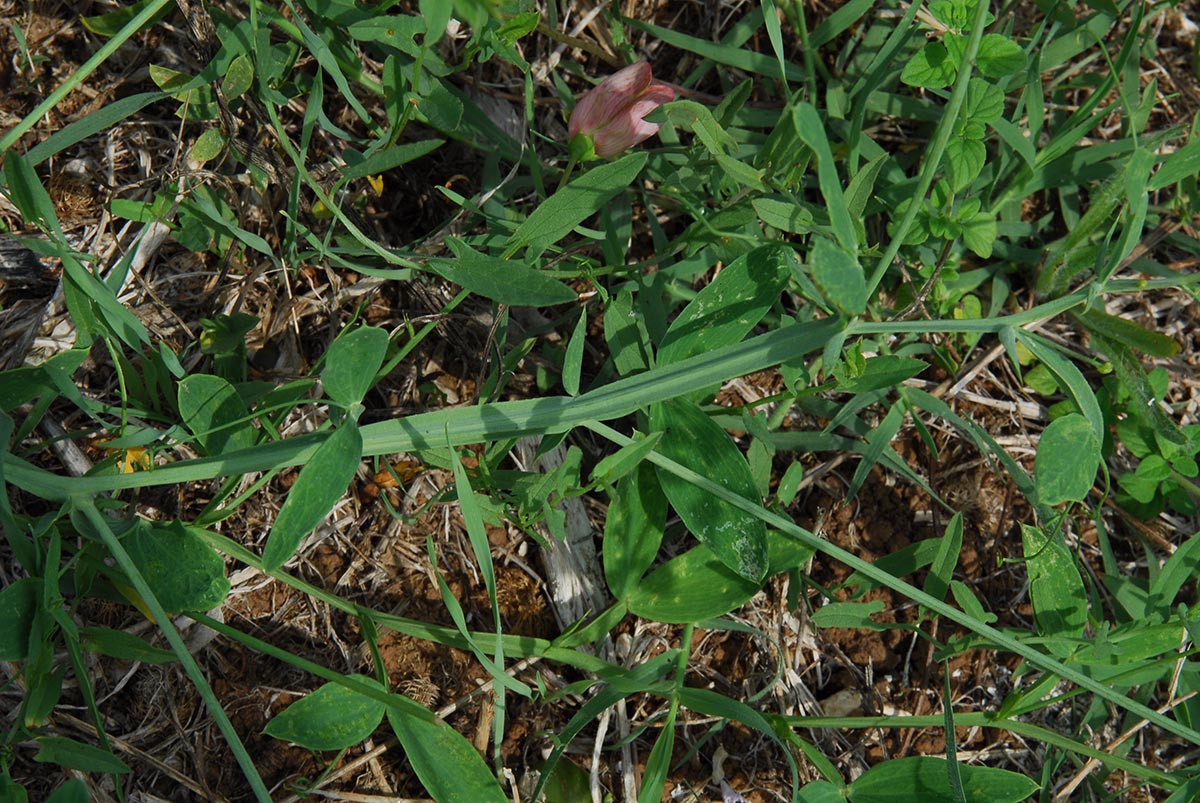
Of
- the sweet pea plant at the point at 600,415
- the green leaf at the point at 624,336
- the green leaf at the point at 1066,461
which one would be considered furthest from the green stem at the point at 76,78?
the green leaf at the point at 1066,461

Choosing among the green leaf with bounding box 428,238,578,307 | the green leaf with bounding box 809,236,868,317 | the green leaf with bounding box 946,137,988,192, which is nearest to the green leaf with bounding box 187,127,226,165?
the green leaf with bounding box 428,238,578,307

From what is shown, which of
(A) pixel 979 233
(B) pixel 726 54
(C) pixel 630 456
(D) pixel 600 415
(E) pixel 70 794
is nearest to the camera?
(E) pixel 70 794

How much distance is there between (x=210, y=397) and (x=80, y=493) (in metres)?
0.23

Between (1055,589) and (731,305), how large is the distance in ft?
2.53

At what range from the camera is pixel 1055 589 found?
1.65m

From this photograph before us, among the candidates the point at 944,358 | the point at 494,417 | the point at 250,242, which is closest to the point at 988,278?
the point at 944,358

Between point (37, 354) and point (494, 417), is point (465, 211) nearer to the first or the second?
point (494, 417)

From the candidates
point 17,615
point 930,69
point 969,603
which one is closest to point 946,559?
point 969,603

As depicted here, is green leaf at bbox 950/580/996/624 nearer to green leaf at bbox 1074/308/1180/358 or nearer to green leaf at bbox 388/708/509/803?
green leaf at bbox 1074/308/1180/358

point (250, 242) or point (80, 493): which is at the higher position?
point (250, 242)

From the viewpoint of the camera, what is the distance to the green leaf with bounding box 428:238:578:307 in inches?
55.4

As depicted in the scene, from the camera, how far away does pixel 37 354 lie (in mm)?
1739

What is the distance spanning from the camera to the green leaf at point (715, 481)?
1.44 meters

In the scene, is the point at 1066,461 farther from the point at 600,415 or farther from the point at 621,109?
the point at 621,109
